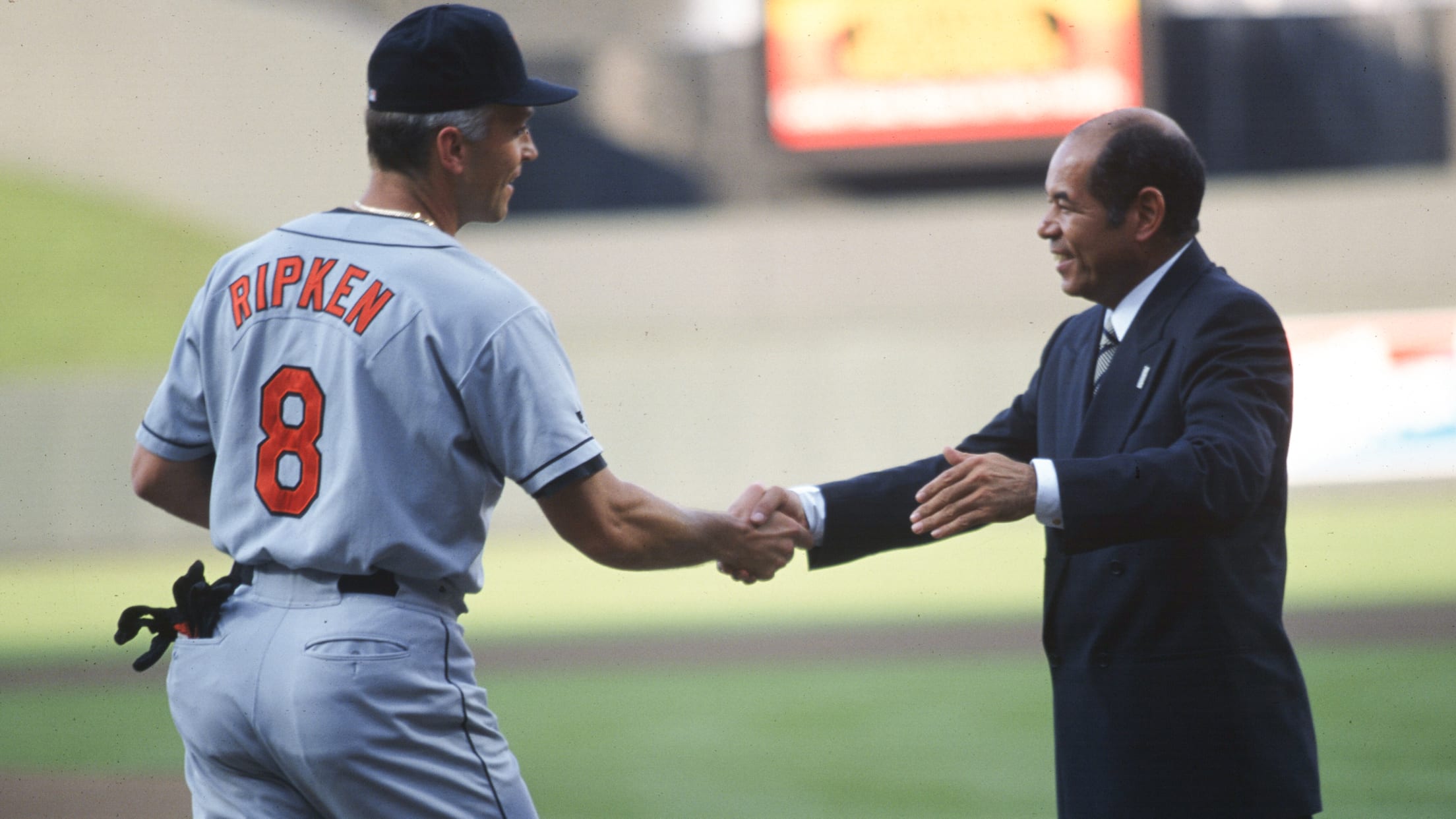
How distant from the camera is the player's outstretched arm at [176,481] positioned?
268 cm

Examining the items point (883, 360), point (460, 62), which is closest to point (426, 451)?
point (460, 62)

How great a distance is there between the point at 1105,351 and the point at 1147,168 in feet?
1.26

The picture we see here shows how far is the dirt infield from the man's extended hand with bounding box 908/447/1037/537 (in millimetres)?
5915

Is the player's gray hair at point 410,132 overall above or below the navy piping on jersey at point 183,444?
above

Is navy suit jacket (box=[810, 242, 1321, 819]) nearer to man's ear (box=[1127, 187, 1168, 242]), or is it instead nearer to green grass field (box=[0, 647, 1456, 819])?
man's ear (box=[1127, 187, 1168, 242])

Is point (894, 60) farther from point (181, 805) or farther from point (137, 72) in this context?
point (181, 805)

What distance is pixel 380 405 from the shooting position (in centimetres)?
229

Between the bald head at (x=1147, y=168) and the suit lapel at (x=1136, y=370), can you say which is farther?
the bald head at (x=1147, y=168)

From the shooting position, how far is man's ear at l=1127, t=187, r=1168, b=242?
9.18 ft

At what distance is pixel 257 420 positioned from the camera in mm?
2369

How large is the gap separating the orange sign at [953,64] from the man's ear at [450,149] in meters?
16.3

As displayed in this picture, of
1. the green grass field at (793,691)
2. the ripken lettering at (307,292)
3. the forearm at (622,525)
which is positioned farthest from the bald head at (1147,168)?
the green grass field at (793,691)

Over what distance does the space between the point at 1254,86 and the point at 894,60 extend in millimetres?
5026

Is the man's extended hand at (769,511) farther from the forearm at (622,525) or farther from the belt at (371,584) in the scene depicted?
the belt at (371,584)
